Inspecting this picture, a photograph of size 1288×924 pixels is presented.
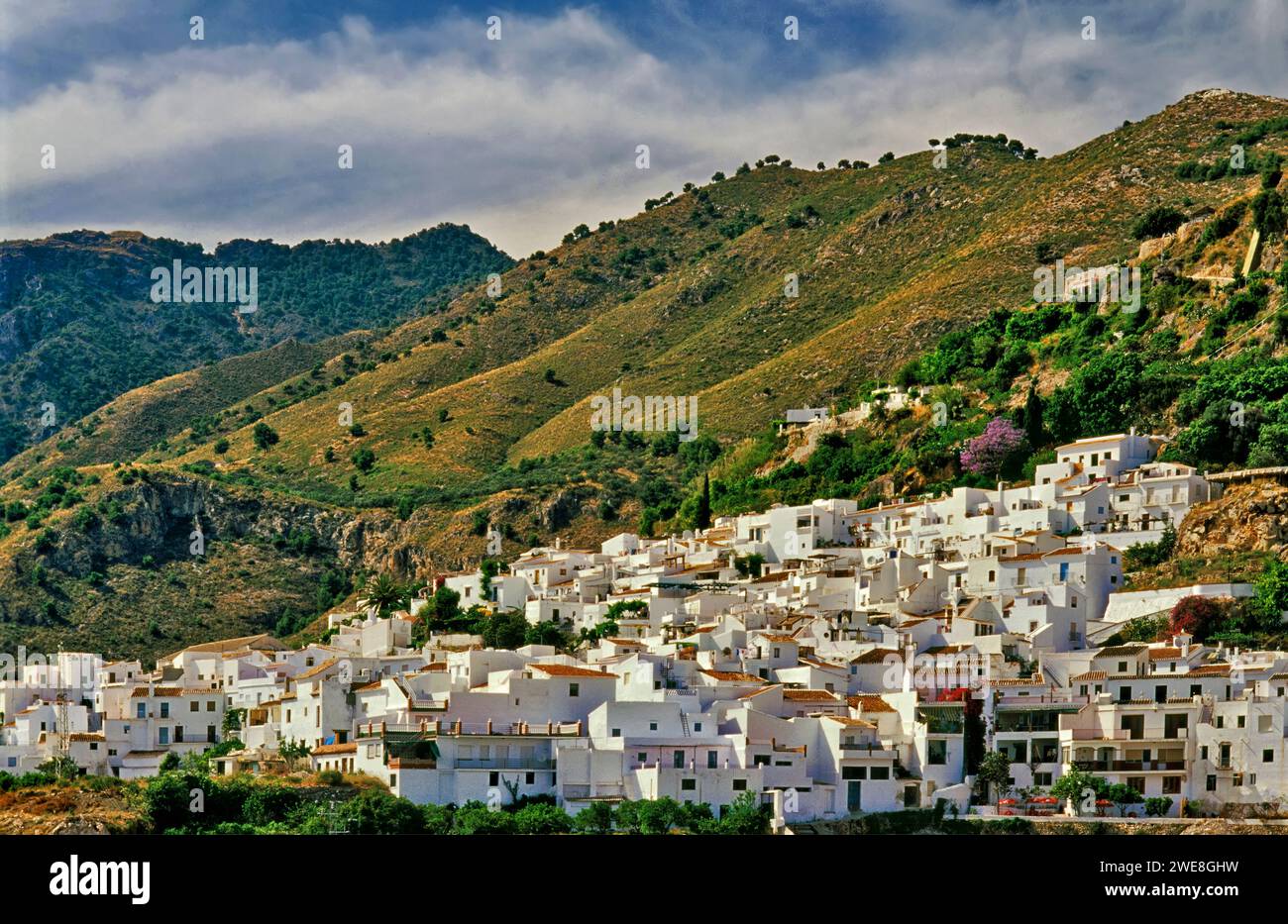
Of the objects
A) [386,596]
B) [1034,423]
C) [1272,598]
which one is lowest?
[1272,598]

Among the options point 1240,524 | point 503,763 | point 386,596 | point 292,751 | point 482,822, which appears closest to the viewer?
point 482,822

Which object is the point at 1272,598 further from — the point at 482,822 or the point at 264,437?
the point at 264,437

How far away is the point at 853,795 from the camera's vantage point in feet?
134

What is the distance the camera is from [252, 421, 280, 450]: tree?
88.8 m

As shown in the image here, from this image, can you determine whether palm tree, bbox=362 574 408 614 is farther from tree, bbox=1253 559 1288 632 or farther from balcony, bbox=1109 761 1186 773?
balcony, bbox=1109 761 1186 773

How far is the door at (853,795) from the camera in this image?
40.8 meters

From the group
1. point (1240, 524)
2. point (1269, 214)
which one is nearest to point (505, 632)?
point (1240, 524)

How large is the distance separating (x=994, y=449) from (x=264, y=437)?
3656cm

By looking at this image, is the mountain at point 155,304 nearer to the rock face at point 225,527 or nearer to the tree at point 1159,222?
the rock face at point 225,527

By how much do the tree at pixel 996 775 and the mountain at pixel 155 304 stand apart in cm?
6138

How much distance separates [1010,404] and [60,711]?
30.1 metres

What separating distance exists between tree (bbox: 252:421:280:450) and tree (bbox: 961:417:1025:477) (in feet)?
115

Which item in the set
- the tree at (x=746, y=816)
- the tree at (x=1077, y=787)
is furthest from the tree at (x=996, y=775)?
the tree at (x=746, y=816)
